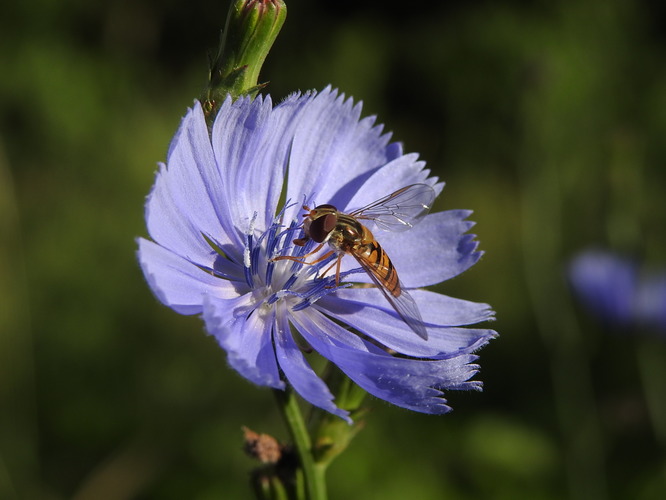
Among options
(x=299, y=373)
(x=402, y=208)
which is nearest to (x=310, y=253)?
(x=402, y=208)

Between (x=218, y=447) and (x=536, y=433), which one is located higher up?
(x=536, y=433)

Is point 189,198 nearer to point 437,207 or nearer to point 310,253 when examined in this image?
point 310,253

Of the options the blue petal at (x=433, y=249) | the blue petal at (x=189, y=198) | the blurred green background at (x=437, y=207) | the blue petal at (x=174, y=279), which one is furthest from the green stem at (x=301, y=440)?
the blurred green background at (x=437, y=207)

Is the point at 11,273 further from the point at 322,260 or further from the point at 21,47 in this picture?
the point at 322,260

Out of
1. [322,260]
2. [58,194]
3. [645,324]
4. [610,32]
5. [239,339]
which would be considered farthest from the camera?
[610,32]

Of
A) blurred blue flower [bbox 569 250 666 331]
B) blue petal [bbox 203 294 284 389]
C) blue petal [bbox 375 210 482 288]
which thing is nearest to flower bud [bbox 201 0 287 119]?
blue petal [bbox 203 294 284 389]

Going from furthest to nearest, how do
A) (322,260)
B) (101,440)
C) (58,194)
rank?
(58,194)
(101,440)
(322,260)

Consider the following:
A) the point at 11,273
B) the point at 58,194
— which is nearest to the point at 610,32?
the point at 58,194
